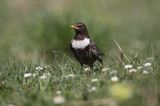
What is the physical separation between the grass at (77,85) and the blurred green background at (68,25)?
2.30 metres

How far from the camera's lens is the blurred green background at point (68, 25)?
1177cm

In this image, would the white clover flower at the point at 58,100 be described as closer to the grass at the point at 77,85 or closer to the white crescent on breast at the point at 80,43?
the grass at the point at 77,85

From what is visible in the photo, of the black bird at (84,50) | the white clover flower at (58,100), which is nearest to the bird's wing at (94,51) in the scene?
the black bird at (84,50)

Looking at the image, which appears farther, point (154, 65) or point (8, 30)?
point (8, 30)

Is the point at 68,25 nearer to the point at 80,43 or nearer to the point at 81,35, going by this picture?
the point at 81,35

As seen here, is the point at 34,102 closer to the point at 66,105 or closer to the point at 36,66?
the point at 66,105

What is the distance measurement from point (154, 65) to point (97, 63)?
1140mm

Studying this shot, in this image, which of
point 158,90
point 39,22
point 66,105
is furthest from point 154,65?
point 39,22

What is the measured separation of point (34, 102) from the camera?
236 inches

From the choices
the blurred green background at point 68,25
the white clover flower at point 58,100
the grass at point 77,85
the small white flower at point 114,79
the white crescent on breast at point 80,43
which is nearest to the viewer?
the white clover flower at point 58,100

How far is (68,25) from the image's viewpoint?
11938 mm

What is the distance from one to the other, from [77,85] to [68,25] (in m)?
5.50

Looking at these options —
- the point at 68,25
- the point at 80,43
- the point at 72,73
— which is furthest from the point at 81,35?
the point at 68,25

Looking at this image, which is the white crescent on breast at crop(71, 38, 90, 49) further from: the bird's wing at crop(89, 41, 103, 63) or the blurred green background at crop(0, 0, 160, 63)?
the blurred green background at crop(0, 0, 160, 63)
